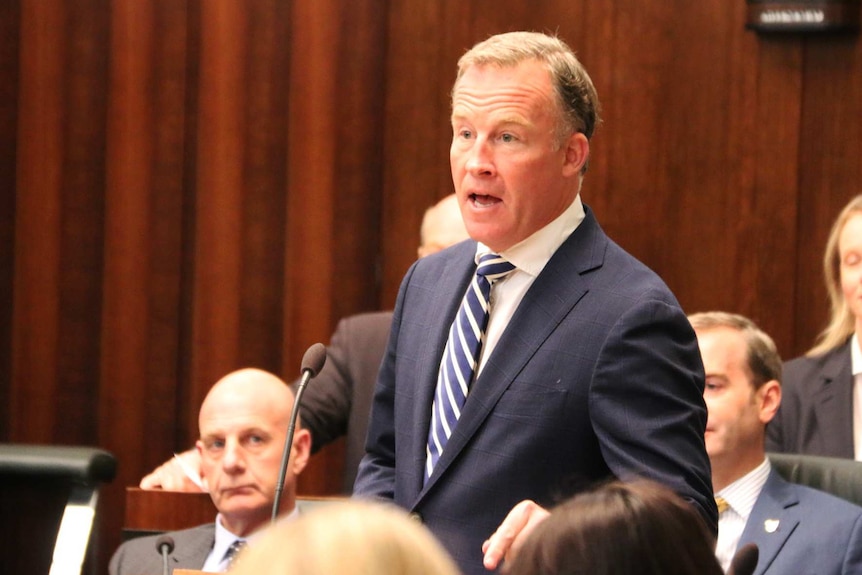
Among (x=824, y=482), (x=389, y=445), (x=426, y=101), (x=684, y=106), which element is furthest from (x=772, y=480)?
(x=426, y=101)

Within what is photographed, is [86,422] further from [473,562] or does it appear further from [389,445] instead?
[473,562]

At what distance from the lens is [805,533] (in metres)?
2.89

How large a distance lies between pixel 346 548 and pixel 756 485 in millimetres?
2275

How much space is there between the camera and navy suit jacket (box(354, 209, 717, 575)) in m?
1.97

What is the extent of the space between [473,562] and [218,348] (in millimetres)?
2366

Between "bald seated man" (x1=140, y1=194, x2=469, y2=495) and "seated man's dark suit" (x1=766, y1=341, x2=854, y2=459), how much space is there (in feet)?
3.23

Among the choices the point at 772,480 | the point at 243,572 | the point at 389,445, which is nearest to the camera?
the point at 243,572

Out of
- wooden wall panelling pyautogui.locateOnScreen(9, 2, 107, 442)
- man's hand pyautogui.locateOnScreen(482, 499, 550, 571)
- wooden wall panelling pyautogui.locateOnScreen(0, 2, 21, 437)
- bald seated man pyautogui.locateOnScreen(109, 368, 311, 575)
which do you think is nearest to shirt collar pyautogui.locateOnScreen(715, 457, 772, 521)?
bald seated man pyautogui.locateOnScreen(109, 368, 311, 575)

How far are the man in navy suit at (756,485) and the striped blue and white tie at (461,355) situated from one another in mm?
1044

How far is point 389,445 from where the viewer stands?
2.33m

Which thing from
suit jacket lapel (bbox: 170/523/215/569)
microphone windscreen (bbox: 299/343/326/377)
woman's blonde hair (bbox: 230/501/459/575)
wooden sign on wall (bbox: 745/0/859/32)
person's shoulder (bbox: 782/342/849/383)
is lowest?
suit jacket lapel (bbox: 170/523/215/569)

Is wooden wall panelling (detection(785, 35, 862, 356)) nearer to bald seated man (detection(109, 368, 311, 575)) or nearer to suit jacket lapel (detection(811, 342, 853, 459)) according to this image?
suit jacket lapel (detection(811, 342, 853, 459))

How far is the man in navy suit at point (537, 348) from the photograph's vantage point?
198 cm

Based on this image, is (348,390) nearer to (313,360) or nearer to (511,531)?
(313,360)
